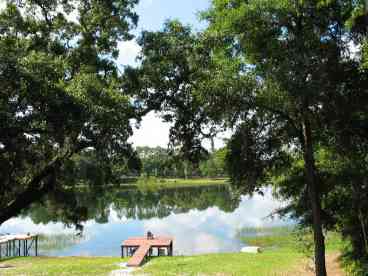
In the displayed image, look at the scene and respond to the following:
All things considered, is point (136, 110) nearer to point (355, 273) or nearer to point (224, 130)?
point (224, 130)

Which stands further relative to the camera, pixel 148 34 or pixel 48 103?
pixel 148 34

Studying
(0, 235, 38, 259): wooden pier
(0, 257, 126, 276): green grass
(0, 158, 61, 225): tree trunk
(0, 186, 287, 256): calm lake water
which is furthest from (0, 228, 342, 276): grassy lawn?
A: (0, 158, 61, 225): tree trunk

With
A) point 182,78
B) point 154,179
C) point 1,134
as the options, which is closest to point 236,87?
point 182,78

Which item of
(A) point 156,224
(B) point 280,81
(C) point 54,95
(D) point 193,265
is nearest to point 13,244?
(A) point 156,224

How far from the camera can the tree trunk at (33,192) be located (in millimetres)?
13164

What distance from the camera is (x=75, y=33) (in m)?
15.0

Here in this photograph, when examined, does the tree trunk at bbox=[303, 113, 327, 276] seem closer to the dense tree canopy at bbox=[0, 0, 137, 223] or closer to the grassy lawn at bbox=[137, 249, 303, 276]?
the dense tree canopy at bbox=[0, 0, 137, 223]

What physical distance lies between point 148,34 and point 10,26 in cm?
A: 454

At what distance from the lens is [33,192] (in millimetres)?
13820

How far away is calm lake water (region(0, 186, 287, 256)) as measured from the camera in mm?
36594

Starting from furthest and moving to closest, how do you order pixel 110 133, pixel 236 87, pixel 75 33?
pixel 75 33
pixel 110 133
pixel 236 87

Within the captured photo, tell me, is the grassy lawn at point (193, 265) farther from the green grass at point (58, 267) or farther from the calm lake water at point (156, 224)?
the calm lake water at point (156, 224)

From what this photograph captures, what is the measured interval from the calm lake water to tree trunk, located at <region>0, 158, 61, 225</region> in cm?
1431

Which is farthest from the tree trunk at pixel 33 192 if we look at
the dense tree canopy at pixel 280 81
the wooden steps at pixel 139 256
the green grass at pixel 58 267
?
the wooden steps at pixel 139 256
